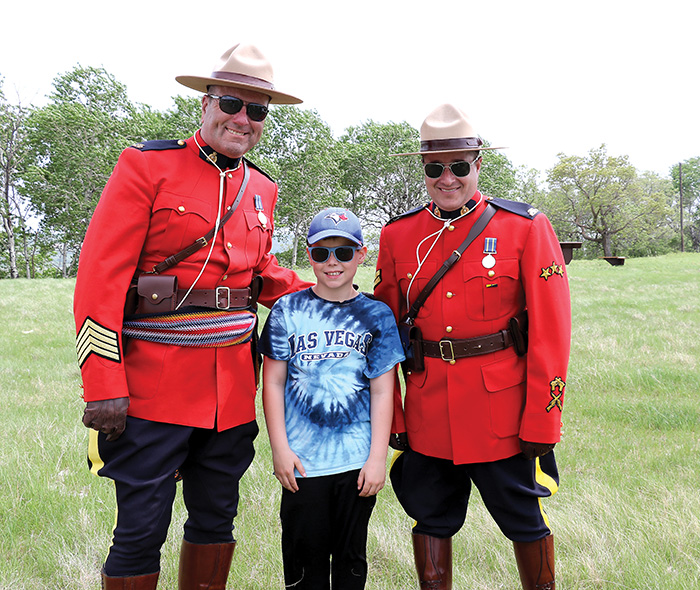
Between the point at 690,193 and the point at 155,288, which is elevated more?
the point at 690,193

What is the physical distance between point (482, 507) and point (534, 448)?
1657mm

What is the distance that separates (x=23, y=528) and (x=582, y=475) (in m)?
4.18

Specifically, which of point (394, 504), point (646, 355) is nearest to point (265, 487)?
point (394, 504)

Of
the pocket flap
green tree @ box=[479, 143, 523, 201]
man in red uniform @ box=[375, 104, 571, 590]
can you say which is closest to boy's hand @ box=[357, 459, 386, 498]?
man in red uniform @ box=[375, 104, 571, 590]

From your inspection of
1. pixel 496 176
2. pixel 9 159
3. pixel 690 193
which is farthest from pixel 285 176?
pixel 690 193

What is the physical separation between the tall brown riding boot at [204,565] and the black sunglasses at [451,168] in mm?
2048

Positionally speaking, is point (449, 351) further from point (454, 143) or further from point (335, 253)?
point (454, 143)

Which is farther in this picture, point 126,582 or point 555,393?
point 555,393

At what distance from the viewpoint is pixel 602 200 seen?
52281mm

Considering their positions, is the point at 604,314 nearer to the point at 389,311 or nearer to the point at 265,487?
the point at 265,487

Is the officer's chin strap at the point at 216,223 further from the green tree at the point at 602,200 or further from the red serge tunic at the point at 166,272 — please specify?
the green tree at the point at 602,200

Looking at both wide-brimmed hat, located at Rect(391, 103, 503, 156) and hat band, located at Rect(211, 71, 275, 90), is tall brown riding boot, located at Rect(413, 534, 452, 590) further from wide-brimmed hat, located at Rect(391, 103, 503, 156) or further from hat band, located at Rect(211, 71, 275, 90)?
hat band, located at Rect(211, 71, 275, 90)

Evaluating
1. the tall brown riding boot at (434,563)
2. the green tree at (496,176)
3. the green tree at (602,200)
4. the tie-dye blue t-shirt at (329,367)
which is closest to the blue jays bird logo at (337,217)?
the tie-dye blue t-shirt at (329,367)

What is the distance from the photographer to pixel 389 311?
8.84 feet
